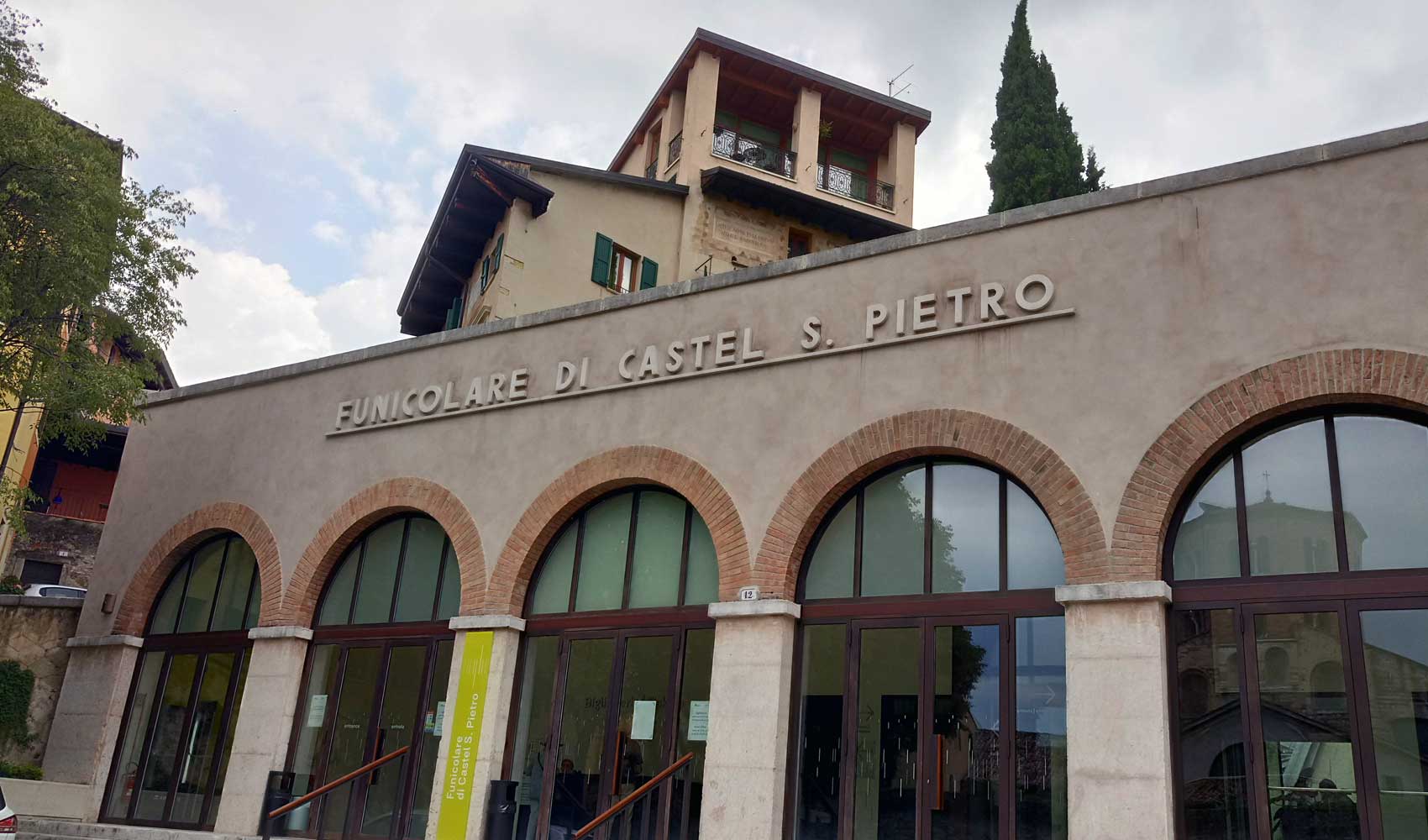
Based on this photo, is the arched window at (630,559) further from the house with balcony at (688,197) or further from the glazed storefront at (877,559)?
the house with balcony at (688,197)

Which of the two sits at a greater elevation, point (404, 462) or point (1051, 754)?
point (404, 462)

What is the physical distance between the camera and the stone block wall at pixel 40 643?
16.9m

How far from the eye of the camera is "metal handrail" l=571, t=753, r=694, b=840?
1070cm

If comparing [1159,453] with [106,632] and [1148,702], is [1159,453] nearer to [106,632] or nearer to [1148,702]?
[1148,702]

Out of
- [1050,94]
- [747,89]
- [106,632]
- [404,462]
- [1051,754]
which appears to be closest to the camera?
[1051,754]

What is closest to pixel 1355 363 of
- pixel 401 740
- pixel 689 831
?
pixel 689 831

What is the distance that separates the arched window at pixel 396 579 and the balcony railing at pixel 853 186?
18.5 m

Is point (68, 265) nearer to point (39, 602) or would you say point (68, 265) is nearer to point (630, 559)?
point (39, 602)

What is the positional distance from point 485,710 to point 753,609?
358cm

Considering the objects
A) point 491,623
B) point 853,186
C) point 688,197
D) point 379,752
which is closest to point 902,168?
point 853,186

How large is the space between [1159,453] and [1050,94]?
20.5 meters

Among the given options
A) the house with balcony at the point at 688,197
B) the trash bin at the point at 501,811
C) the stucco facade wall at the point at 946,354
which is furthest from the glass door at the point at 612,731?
the house with balcony at the point at 688,197

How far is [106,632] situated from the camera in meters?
16.9

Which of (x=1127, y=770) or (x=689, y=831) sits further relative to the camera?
(x=689, y=831)
